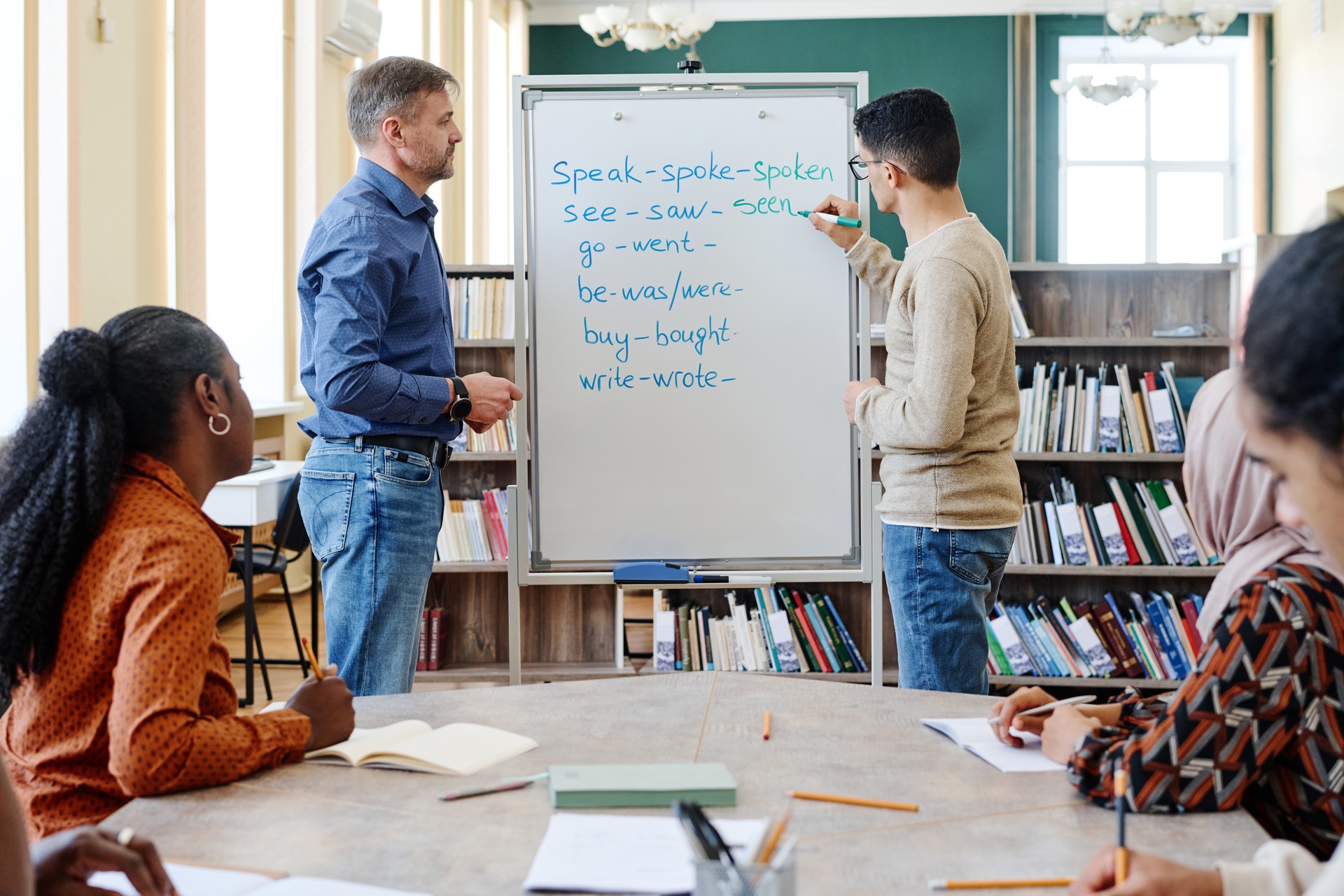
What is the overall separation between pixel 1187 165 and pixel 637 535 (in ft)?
28.5

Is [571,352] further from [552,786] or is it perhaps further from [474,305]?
[552,786]

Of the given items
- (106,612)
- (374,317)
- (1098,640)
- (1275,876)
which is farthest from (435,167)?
(1098,640)

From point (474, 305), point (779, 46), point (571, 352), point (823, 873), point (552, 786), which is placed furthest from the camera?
point (779, 46)

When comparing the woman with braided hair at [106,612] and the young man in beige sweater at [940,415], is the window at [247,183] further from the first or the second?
the woman with braided hair at [106,612]

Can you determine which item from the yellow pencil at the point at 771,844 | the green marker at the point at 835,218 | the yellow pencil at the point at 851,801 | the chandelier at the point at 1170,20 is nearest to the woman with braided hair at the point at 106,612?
the yellow pencil at the point at 851,801

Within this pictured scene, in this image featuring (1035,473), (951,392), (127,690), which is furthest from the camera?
(1035,473)

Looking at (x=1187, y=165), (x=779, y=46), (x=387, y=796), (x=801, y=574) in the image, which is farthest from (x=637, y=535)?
(x=1187, y=165)

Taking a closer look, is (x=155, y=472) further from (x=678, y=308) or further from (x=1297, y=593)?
(x=678, y=308)

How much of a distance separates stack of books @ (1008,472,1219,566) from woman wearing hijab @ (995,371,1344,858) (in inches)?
99.7

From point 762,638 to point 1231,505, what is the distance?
7.73 ft

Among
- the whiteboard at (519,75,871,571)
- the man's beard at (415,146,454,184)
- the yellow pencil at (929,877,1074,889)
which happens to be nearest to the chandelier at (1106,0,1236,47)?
the whiteboard at (519,75,871,571)

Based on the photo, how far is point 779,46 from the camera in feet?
30.9

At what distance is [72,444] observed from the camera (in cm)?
121

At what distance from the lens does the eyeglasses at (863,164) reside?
2.11 meters
